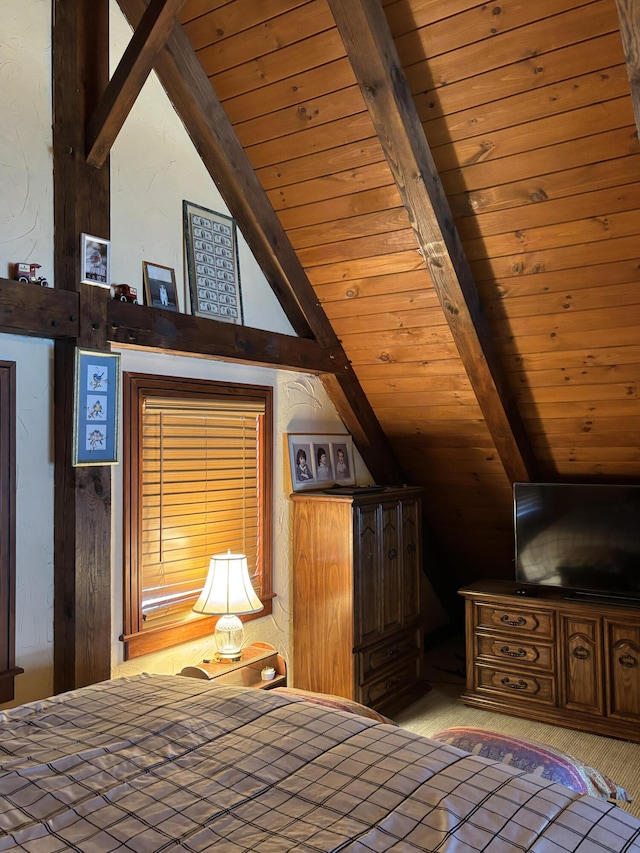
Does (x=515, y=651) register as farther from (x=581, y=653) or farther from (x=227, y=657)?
(x=227, y=657)

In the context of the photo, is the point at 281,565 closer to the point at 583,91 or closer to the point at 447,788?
the point at 447,788

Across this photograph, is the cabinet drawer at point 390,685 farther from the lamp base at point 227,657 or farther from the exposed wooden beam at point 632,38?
the exposed wooden beam at point 632,38

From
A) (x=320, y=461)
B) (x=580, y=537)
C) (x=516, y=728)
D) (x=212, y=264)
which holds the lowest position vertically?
(x=516, y=728)

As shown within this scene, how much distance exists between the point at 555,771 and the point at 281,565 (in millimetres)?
1877

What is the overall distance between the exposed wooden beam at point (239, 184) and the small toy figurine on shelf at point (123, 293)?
2.82ft

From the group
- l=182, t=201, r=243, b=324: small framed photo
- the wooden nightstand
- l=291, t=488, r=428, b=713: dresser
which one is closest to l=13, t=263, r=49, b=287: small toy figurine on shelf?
l=182, t=201, r=243, b=324: small framed photo

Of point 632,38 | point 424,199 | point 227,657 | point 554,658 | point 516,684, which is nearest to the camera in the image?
point 632,38

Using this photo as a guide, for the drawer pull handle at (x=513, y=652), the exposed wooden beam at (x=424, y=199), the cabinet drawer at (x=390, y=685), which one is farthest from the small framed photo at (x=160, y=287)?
the drawer pull handle at (x=513, y=652)

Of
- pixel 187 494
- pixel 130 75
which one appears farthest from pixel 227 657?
pixel 130 75

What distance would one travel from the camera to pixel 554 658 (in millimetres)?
3725

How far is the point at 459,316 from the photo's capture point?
3.14 m

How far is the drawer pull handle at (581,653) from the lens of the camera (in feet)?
11.9

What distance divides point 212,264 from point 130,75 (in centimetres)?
93

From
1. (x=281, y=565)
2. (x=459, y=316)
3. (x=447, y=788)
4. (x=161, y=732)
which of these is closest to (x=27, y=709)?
(x=161, y=732)
